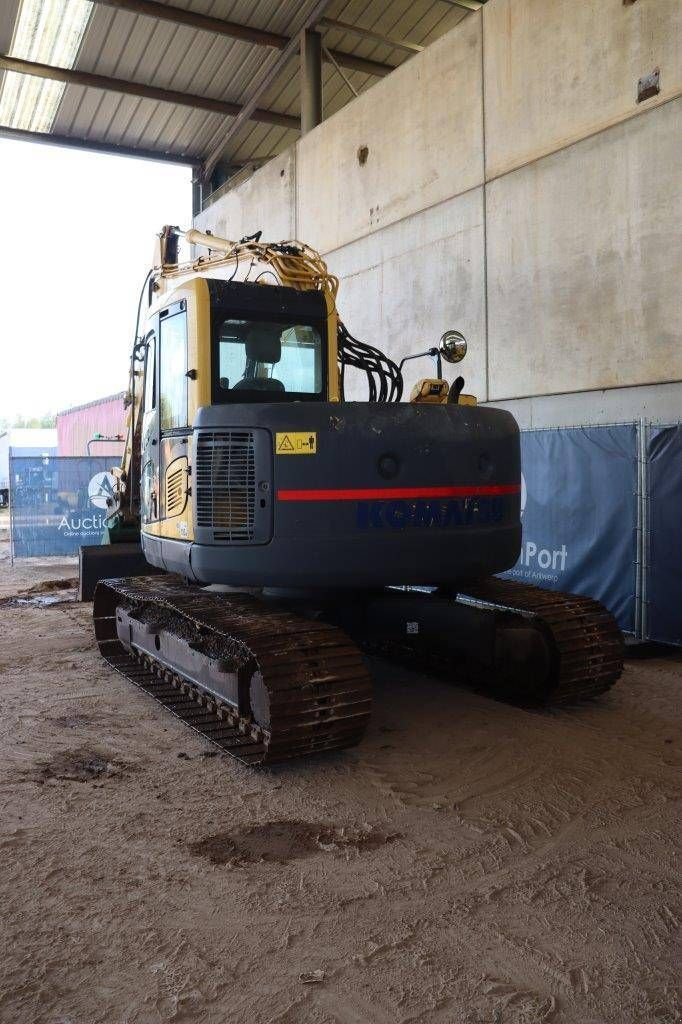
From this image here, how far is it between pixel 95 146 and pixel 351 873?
17217 mm

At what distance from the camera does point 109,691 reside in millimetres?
6262

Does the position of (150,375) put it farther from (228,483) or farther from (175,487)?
(228,483)

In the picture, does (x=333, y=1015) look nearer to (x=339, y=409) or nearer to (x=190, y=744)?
(x=190, y=744)

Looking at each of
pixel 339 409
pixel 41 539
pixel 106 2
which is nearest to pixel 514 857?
pixel 339 409

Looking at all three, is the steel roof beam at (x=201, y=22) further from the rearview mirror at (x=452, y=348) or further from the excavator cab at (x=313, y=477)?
the rearview mirror at (x=452, y=348)

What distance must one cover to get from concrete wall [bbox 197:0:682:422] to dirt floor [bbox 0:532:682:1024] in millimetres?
4294

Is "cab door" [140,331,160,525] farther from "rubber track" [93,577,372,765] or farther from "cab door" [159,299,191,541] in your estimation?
"rubber track" [93,577,372,765]

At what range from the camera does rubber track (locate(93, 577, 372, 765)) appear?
14.6ft

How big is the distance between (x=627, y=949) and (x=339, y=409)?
3.05m

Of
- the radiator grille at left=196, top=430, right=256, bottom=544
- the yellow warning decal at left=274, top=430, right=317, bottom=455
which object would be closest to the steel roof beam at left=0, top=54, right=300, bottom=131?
the radiator grille at left=196, top=430, right=256, bottom=544

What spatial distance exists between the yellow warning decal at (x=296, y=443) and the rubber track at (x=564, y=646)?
6.34 ft

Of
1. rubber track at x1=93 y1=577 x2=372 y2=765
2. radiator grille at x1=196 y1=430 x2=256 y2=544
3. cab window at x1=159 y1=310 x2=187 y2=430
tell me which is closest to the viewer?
rubber track at x1=93 y1=577 x2=372 y2=765

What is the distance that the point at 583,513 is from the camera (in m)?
8.35

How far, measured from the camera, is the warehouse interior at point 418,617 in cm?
291
